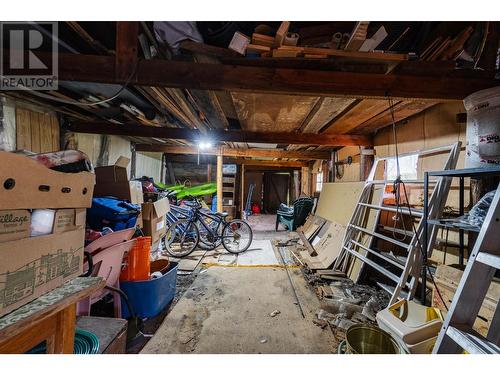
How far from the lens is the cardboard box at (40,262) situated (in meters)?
0.73

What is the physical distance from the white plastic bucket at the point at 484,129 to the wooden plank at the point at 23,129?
13.7 ft

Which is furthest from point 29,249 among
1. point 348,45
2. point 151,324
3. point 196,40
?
point 348,45

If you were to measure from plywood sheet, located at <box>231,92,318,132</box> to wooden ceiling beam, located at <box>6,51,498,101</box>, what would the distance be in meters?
0.58

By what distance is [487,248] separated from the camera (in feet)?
3.07

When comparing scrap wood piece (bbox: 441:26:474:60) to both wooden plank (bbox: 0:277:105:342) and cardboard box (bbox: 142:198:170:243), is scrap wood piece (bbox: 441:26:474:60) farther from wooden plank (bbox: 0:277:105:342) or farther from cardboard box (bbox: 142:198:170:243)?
cardboard box (bbox: 142:198:170:243)

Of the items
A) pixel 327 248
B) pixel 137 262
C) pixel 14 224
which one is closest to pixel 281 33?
pixel 14 224

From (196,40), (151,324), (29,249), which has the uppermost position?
(196,40)

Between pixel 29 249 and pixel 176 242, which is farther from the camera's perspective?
pixel 176 242

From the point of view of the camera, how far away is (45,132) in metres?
2.89

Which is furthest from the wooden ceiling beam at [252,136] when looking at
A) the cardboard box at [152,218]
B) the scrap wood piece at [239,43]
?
the scrap wood piece at [239,43]

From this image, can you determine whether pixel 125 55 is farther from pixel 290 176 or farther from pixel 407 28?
pixel 290 176

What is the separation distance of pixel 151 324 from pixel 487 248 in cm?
245

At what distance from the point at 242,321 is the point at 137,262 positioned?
1110 mm

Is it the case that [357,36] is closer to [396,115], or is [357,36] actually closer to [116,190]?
[396,115]
